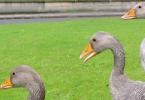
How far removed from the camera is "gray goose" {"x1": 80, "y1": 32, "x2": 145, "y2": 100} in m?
6.91

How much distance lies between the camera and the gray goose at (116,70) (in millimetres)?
6905

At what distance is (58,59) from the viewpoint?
13477 millimetres

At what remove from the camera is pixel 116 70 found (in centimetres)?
731

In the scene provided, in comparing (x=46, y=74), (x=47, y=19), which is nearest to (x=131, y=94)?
Result: (x=46, y=74)

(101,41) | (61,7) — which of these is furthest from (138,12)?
(61,7)

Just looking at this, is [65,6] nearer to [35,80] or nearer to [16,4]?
[16,4]

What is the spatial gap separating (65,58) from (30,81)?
705cm

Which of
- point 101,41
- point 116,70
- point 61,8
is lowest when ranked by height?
point 61,8

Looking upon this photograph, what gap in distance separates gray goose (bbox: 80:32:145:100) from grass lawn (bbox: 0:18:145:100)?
233 cm

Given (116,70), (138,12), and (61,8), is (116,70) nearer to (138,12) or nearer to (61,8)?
(138,12)

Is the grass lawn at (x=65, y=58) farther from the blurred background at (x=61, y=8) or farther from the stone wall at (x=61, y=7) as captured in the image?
the stone wall at (x=61, y=7)

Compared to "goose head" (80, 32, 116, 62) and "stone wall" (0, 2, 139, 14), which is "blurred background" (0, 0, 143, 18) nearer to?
"stone wall" (0, 2, 139, 14)

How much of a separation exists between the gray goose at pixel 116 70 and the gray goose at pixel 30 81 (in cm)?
114

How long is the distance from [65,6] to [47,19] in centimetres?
279
